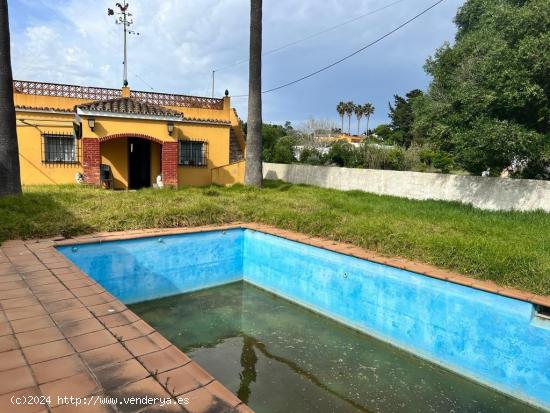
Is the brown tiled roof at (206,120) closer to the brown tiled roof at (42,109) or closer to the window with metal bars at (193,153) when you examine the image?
the window with metal bars at (193,153)

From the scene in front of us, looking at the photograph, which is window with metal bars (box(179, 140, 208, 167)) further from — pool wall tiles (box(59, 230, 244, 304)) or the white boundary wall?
pool wall tiles (box(59, 230, 244, 304))

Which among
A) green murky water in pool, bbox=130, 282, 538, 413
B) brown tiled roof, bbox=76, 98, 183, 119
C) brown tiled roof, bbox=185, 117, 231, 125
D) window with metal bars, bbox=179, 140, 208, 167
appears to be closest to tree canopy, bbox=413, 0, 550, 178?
green murky water in pool, bbox=130, 282, 538, 413

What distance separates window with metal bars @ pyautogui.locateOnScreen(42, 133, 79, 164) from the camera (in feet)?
43.4

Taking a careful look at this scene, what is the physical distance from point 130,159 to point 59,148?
7.90ft

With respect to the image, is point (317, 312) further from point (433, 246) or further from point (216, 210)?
point (216, 210)

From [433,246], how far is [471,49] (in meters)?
→ 7.24

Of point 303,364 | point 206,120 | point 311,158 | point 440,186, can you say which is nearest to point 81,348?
point 303,364

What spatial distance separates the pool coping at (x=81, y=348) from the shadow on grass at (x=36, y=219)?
1734mm

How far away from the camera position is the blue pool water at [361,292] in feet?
15.0

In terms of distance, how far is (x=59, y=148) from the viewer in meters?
13.5

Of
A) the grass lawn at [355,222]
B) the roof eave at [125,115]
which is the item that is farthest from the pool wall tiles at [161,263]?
the roof eave at [125,115]

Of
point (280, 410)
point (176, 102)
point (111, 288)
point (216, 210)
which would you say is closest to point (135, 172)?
point (176, 102)

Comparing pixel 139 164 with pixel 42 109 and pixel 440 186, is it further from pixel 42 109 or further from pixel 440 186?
pixel 440 186

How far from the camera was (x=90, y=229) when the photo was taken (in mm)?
7098
